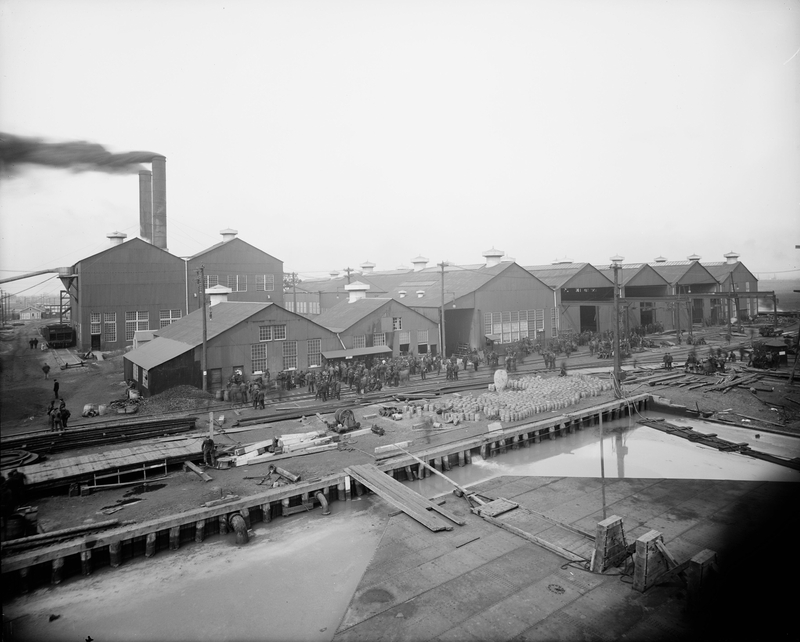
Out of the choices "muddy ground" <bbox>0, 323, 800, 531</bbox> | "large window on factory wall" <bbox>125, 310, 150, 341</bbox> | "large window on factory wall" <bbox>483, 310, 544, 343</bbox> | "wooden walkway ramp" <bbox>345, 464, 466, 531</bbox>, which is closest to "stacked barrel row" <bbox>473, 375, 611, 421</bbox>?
"muddy ground" <bbox>0, 323, 800, 531</bbox>

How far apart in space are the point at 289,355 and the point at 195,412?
772 cm

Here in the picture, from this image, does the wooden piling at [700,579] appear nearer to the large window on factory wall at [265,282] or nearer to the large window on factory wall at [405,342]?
the large window on factory wall at [405,342]

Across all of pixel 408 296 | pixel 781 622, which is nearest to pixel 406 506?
pixel 781 622

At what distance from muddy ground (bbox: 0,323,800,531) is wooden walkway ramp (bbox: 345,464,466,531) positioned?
1.26 m

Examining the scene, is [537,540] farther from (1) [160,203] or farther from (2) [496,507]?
(1) [160,203]

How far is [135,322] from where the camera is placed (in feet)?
137

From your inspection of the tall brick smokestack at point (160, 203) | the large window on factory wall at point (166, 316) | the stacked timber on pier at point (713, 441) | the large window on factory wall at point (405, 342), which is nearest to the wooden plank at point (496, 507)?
the stacked timber on pier at point (713, 441)

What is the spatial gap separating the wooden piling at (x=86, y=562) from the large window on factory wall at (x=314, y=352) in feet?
67.5

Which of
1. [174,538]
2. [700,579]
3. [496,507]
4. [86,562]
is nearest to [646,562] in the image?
[700,579]

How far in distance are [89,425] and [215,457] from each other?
7990mm

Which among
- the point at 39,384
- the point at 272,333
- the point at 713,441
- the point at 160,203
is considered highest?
the point at 160,203

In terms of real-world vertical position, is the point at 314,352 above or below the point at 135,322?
below

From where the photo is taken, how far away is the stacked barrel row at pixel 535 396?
82.5ft

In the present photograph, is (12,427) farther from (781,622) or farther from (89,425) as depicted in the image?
(781,622)
